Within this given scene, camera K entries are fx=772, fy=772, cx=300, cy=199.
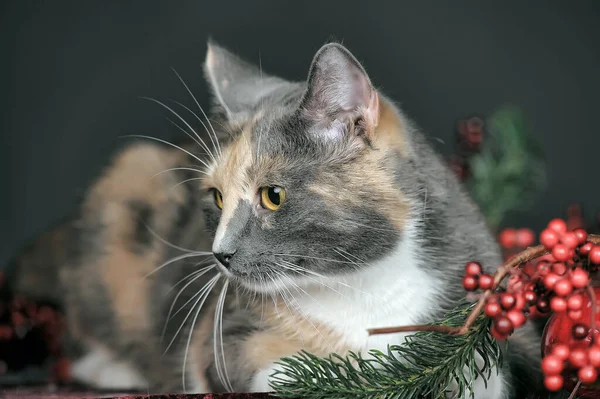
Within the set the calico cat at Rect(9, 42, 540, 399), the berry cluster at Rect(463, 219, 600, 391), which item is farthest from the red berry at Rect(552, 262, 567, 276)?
the calico cat at Rect(9, 42, 540, 399)

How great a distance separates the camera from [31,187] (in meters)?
2.63

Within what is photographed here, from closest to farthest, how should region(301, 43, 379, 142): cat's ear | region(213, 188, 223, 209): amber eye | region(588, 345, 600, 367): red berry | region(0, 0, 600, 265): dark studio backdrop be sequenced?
1. region(588, 345, 600, 367): red berry
2. region(301, 43, 379, 142): cat's ear
3. region(213, 188, 223, 209): amber eye
4. region(0, 0, 600, 265): dark studio backdrop

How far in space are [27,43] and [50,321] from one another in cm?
103

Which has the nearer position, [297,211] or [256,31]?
[297,211]

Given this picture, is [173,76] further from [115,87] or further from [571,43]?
[571,43]

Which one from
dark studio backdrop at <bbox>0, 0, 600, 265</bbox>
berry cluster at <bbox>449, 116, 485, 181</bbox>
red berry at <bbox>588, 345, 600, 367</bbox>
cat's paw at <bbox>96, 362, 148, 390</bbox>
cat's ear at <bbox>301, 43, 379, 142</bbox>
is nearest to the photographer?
red berry at <bbox>588, 345, 600, 367</bbox>

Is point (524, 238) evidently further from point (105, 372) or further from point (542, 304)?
point (105, 372)

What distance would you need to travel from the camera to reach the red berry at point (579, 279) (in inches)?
37.1

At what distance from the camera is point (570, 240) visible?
978mm

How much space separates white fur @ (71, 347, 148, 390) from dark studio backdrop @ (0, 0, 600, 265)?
73 centimetres

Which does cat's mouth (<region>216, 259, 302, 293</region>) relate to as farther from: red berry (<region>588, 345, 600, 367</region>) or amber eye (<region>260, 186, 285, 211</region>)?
red berry (<region>588, 345, 600, 367</region>)

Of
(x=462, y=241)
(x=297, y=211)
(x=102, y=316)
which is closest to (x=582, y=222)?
(x=462, y=241)

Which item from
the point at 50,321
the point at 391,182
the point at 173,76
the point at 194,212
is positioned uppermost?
the point at 173,76

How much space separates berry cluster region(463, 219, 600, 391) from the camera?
0.94 m
